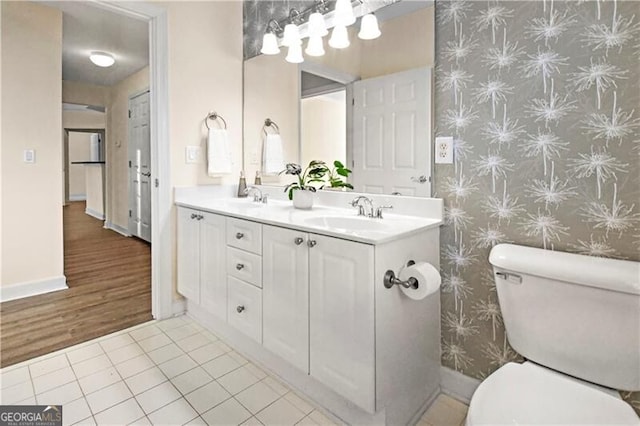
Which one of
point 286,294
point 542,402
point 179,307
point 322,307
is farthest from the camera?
point 179,307

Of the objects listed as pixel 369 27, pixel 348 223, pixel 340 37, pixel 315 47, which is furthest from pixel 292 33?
pixel 348 223

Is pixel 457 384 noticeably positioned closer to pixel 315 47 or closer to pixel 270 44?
pixel 315 47

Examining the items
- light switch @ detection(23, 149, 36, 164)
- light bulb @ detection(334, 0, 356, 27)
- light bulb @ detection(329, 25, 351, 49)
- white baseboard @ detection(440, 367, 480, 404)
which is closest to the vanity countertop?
white baseboard @ detection(440, 367, 480, 404)

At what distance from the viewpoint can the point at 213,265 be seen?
203 cm

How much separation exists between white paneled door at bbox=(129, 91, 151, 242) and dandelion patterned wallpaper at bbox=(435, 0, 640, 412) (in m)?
3.97

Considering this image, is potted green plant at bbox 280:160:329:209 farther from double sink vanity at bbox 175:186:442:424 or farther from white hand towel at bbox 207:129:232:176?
white hand towel at bbox 207:129:232:176

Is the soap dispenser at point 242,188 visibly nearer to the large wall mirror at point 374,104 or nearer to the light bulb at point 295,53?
the large wall mirror at point 374,104

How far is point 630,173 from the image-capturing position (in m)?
1.14

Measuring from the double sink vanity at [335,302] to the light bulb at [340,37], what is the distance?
80 centimetres

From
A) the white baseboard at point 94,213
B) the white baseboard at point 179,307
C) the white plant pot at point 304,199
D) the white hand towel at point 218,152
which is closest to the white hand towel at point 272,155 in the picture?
the white hand towel at point 218,152

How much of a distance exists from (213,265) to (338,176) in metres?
0.87

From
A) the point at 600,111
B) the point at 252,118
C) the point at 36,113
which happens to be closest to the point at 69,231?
the point at 36,113

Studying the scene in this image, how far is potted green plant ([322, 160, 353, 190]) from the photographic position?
76.3 inches

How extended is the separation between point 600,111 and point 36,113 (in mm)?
3609
